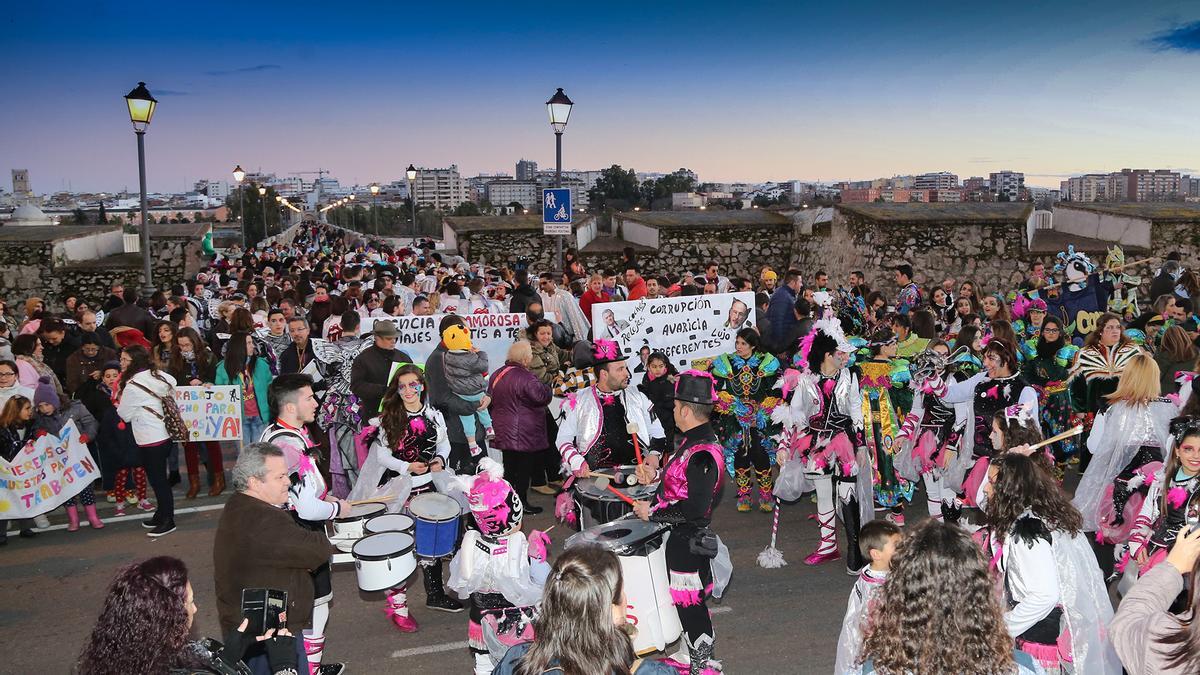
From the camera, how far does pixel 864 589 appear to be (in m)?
4.21

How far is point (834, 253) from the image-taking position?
19.1 meters

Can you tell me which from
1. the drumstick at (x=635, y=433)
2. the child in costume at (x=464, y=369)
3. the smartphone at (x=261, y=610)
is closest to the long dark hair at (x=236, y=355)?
the child in costume at (x=464, y=369)

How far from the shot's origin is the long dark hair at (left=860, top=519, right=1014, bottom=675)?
3092mm

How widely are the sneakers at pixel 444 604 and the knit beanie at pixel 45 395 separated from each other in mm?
4265

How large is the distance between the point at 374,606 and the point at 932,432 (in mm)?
4764

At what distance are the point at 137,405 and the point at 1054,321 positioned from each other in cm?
883

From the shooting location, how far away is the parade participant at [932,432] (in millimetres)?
7383

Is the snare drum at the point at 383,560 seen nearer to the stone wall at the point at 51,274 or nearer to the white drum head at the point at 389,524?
the white drum head at the point at 389,524

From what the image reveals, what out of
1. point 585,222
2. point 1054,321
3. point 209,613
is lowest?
point 209,613

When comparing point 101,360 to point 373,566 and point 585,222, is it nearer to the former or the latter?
point 373,566

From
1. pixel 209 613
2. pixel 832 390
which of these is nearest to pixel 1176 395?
pixel 832 390

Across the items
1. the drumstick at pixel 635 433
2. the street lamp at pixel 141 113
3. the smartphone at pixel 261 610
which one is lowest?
the smartphone at pixel 261 610

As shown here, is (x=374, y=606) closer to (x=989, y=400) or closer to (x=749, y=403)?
(x=749, y=403)

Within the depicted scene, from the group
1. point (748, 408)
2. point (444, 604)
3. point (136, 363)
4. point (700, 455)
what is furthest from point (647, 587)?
Result: point (136, 363)
